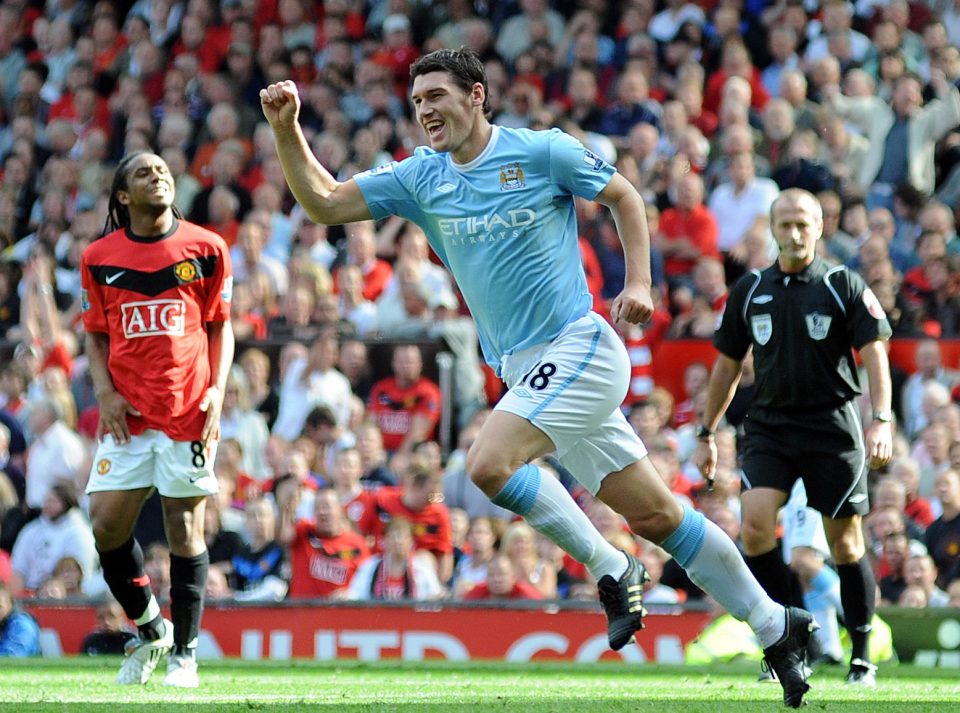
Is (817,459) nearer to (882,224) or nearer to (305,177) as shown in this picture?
(305,177)

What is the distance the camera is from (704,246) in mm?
13812

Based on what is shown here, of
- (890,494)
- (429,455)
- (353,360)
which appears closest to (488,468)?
(890,494)

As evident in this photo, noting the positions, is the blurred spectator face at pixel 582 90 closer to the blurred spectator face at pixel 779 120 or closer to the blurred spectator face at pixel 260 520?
the blurred spectator face at pixel 779 120

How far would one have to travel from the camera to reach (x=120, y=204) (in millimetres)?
8055

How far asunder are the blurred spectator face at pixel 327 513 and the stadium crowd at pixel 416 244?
0.01 m

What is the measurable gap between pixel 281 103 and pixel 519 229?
100 centimetres

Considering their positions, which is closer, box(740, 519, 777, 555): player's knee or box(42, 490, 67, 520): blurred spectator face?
box(740, 519, 777, 555): player's knee

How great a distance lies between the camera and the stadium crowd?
11445 mm

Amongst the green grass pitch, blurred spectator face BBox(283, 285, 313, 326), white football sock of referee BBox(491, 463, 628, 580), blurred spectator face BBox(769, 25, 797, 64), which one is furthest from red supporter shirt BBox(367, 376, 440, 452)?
white football sock of referee BBox(491, 463, 628, 580)

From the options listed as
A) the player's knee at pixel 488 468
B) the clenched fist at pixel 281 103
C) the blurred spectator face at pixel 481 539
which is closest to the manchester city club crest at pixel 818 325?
the player's knee at pixel 488 468

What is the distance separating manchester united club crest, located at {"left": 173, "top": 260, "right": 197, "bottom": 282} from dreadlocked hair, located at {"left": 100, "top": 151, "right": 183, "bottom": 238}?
32 cm

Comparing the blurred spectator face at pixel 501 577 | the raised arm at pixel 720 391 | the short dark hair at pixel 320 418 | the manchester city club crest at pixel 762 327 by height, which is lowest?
the blurred spectator face at pixel 501 577

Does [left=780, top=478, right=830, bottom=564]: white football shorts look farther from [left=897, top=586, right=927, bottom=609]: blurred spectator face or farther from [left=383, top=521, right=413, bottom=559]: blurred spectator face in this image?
[left=383, top=521, right=413, bottom=559]: blurred spectator face

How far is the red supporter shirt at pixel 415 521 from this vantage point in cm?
1161
